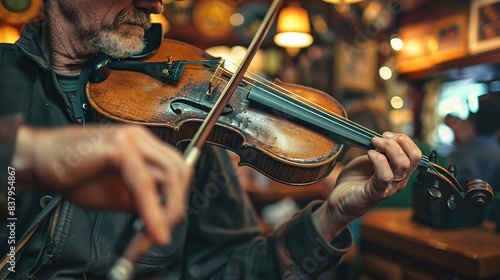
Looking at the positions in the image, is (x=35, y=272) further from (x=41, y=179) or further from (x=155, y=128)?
(x=41, y=179)

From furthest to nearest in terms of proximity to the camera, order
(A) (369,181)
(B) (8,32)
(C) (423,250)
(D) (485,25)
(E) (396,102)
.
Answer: (E) (396,102)
(B) (8,32)
(D) (485,25)
(C) (423,250)
(A) (369,181)

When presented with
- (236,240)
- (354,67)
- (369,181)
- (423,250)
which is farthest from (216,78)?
(354,67)

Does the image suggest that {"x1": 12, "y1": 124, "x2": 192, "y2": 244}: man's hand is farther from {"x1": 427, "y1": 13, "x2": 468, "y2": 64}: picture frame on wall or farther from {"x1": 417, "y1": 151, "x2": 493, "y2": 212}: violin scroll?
{"x1": 427, "y1": 13, "x2": 468, "y2": 64}: picture frame on wall

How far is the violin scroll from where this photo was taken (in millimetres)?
995

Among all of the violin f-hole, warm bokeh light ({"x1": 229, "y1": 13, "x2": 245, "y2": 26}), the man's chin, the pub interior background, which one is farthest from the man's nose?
warm bokeh light ({"x1": 229, "y1": 13, "x2": 245, "y2": 26})

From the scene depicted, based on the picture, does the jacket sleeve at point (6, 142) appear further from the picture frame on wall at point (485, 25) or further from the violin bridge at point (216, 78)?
the picture frame on wall at point (485, 25)

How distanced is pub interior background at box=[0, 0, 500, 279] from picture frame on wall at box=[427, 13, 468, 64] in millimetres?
12

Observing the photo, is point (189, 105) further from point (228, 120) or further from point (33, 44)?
point (33, 44)

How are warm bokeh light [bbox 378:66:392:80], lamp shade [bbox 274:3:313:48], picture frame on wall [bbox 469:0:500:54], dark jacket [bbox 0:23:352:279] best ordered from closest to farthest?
1. dark jacket [bbox 0:23:352:279]
2. picture frame on wall [bbox 469:0:500:54]
3. lamp shade [bbox 274:3:313:48]
4. warm bokeh light [bbox 378:66:392:80]

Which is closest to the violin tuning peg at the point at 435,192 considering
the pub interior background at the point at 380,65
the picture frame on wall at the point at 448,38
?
the pub interior background at the point at 380,65

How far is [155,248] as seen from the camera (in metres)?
1.20

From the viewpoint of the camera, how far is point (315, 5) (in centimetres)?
554

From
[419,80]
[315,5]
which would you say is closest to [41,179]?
[419,80]

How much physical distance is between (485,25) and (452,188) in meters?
0.86
